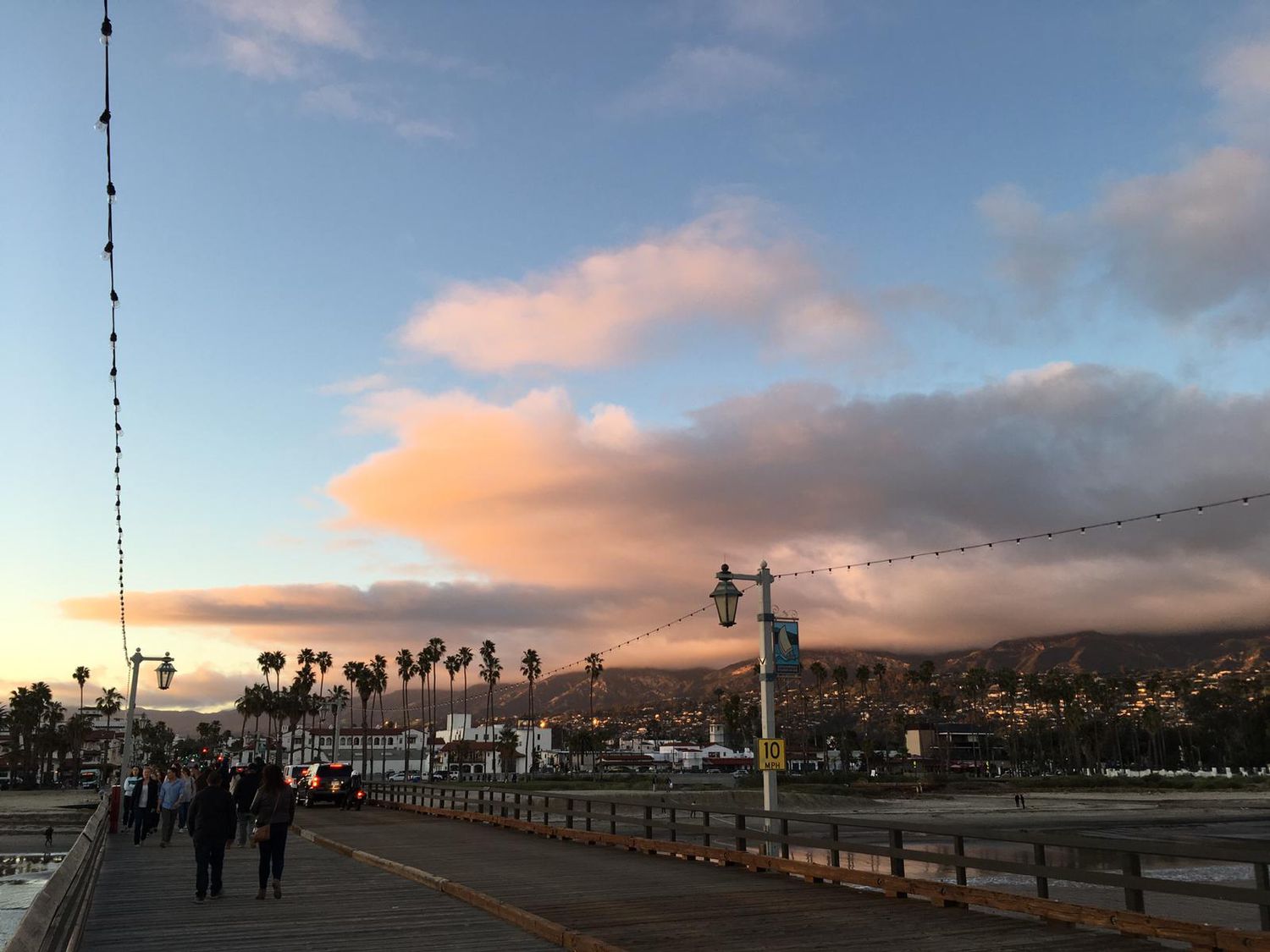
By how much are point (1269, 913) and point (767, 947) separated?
4.67 metres

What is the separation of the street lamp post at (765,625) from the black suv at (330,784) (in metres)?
29.4

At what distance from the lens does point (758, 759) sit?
19.7 metres

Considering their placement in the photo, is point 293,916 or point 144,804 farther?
point 144,804

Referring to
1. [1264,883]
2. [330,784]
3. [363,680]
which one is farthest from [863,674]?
[1264,883]

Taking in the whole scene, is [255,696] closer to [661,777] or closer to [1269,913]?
[661,777]

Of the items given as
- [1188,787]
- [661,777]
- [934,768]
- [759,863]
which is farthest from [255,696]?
[759,863]

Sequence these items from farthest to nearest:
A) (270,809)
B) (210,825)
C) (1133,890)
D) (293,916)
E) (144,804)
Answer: (144,804) < (270,809) < (210,825) < (293,916) < (1133,890)

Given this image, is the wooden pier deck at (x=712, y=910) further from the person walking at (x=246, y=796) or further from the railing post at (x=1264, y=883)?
the person walking at (x=246, y=796)

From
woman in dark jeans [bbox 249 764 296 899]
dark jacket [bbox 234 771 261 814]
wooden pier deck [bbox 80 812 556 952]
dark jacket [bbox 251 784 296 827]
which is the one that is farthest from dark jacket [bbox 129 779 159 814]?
dark jacket [bbox 251 784 296 827]

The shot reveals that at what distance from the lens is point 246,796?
22234 mm

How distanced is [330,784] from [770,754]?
30713 mm

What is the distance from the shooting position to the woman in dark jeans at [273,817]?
46.5 ft

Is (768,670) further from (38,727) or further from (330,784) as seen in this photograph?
(38,727)

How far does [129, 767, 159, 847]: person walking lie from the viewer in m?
26.2
